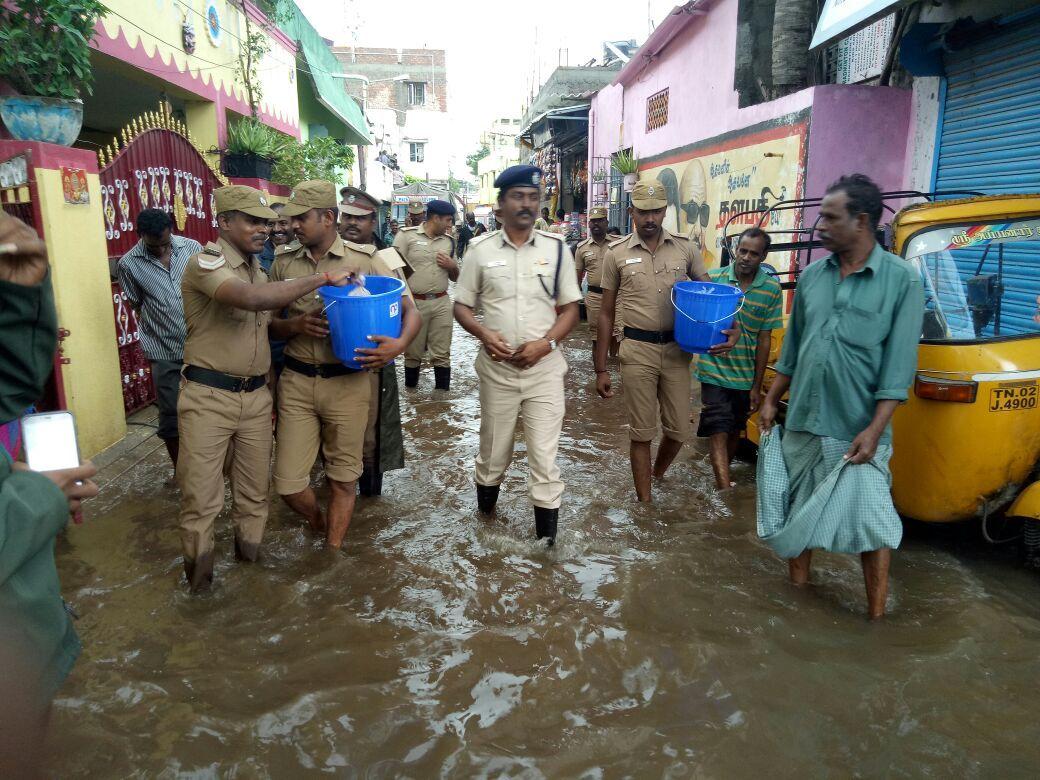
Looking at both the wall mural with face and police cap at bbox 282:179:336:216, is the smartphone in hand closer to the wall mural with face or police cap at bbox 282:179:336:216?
police cap at bbox 282:179:336:216

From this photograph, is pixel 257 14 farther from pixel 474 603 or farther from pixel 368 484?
pixel 474 603

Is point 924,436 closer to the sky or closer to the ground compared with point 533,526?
closer to the sky

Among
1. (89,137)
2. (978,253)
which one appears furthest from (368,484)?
(89,137)

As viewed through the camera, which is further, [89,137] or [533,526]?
[89,137]

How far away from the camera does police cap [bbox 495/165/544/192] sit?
163 inches

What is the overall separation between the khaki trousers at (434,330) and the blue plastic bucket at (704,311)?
3.72m

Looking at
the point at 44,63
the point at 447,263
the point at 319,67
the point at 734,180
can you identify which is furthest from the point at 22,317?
the point at 319,67

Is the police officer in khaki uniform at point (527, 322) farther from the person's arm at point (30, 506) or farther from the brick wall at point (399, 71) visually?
the brick wall at point (399, 71)

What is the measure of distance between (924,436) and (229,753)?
3.41 m

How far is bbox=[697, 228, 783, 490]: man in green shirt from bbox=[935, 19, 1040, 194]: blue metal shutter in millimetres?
3182

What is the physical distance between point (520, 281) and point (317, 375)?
1.22m

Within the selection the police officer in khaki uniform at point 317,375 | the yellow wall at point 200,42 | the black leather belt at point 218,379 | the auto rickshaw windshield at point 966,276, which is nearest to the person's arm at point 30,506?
the black leather belt at point 218,379

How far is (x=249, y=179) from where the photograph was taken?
1002 centimetres

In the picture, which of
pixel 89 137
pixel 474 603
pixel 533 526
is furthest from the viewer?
pixel 89 137
